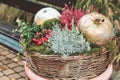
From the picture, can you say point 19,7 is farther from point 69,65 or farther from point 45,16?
point 69,65

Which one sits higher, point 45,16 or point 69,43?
point 45,16

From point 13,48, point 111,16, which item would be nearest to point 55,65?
point 111,16

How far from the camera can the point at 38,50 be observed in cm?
263

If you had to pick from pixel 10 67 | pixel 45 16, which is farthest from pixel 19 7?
pixel 45 16

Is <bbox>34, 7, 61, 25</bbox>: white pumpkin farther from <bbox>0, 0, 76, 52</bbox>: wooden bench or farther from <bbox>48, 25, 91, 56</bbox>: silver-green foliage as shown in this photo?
<bbox>0, 0, 76, 52</bbox>: wooden bench

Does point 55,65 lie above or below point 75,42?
below

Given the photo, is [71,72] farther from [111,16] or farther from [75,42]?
[111,16]

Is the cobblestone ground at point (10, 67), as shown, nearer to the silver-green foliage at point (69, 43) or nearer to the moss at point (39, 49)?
the moss at point (39, 49)

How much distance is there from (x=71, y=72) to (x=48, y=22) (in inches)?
22.2

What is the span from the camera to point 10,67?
4465 millimetres

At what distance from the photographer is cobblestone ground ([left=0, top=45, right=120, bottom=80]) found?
416 centimetres

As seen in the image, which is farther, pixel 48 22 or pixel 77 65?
pixel 48 22

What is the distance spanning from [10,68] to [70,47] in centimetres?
204

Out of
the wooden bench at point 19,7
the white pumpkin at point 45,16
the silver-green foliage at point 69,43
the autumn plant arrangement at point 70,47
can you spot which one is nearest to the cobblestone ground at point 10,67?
the wooden bench at point 19,7
